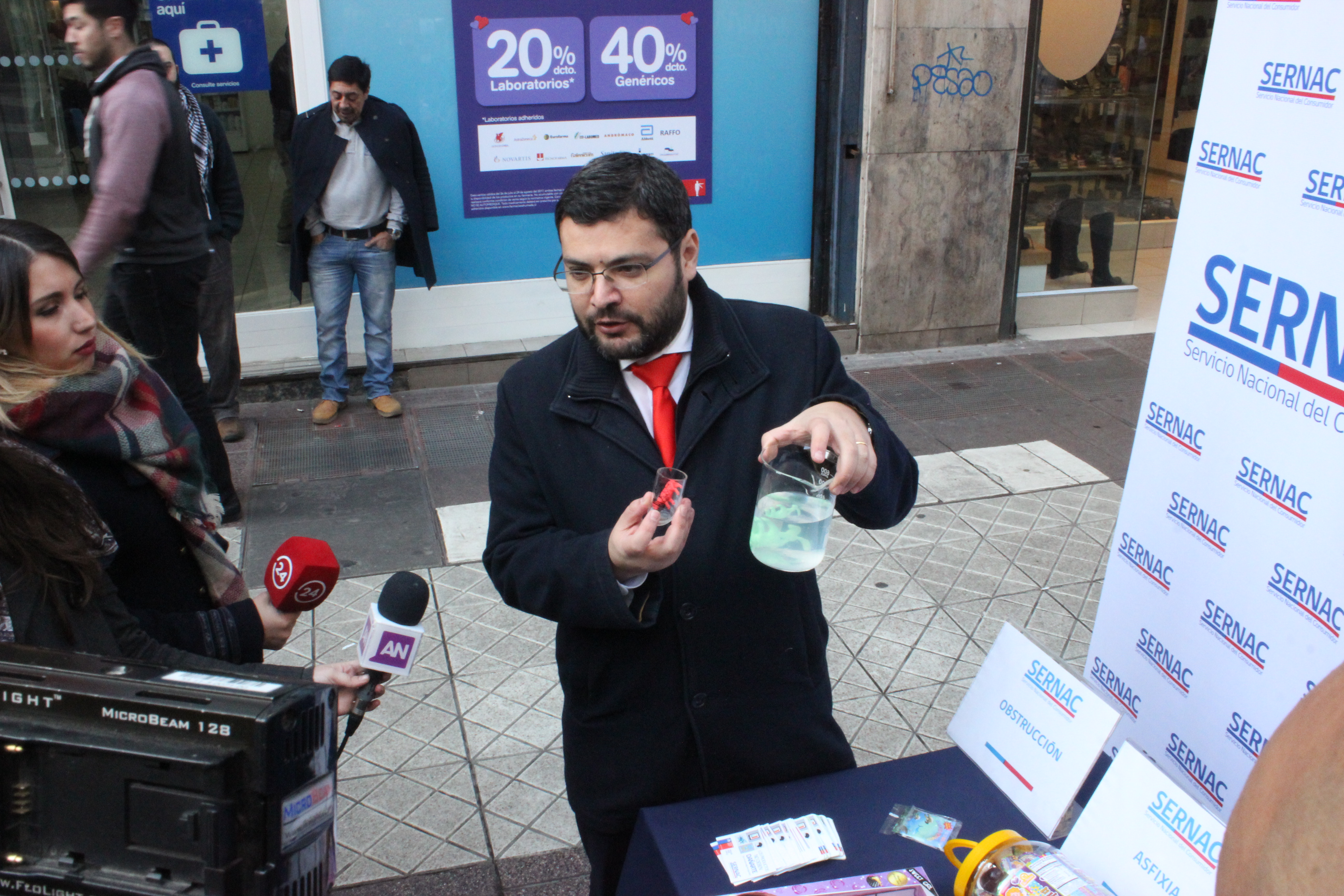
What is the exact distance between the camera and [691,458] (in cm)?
215

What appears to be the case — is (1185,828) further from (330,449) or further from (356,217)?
(356,217)

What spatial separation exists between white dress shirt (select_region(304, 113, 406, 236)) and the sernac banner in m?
4.89

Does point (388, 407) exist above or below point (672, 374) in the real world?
below

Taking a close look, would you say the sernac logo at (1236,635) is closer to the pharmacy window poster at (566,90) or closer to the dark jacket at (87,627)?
the dark jacket at (87,627)

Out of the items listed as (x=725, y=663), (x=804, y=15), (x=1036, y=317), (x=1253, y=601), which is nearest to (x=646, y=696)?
(x=725, y=663)

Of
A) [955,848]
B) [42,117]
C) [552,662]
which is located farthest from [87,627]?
[42,117]

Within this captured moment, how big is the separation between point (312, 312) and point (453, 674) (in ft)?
11.8

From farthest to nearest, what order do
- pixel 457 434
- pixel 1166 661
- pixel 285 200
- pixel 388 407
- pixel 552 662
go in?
pixel 285 200
pixel 388 407
pixel 457 434
pixel 552 662
pixel 1166 661

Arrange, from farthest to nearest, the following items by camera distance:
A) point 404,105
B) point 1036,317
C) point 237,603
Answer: point 1036,317
point 404,105
point 237,603

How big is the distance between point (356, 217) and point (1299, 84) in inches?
209

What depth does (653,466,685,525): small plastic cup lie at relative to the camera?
1.88 m

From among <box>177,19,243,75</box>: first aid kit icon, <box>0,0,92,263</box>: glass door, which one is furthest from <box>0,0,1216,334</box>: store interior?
<box>177,19,243,75</box>: first aid kit icon

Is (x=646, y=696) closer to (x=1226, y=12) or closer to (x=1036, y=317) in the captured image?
(x=1226, y=12)

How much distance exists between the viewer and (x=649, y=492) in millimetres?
2023
